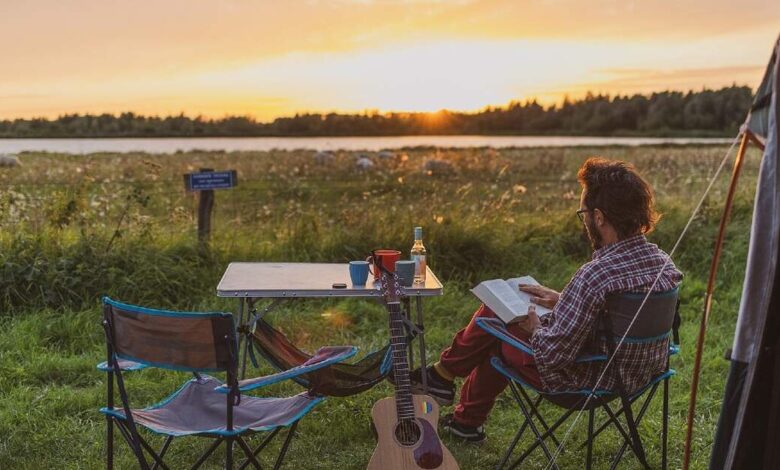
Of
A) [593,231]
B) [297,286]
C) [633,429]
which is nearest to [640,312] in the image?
[593,231]

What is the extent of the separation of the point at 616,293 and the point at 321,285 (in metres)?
1.33

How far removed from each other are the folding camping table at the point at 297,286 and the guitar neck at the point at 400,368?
7.9 inches

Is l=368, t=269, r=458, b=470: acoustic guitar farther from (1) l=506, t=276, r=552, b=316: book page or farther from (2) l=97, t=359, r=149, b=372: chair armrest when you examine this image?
(2) l=97, t=359, r=149, b=372: chair armrest

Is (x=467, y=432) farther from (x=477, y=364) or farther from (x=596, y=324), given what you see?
(x=596, y=324)

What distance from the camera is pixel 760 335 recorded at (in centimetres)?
217

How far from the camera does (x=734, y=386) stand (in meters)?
2.27

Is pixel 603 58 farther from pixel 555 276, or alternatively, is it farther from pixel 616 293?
pixel 616 293

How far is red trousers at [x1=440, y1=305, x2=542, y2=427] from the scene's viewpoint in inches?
133

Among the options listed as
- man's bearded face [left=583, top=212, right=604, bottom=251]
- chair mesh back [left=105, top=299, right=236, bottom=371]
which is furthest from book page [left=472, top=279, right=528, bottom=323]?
chair mesh back [left=105, top=299, right=236, bottom=371]

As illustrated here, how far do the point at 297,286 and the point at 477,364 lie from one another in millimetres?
887

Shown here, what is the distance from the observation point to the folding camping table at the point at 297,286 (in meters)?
3.35

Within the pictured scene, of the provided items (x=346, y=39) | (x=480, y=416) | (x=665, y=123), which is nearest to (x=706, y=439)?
(x=480, y=416)

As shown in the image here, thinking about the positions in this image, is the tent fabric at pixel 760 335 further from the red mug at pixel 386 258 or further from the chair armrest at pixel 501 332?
the red mug at pixel 386 258

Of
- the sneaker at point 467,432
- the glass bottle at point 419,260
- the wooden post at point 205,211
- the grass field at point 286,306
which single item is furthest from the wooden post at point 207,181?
the sneaker at point 467,432
